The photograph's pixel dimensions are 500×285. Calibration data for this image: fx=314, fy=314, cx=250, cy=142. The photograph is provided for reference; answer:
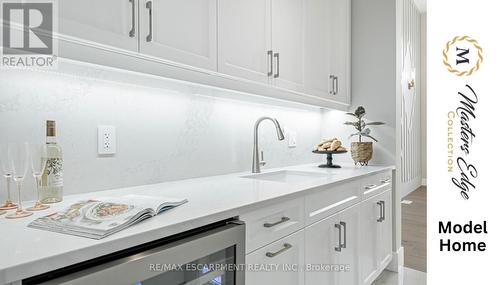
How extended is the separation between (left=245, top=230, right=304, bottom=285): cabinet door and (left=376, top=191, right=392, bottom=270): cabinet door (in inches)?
Result: 47.6

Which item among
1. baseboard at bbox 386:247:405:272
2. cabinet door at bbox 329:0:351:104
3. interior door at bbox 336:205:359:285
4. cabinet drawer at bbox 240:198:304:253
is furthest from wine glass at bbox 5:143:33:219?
baseboard at bbox 386:247:405:272

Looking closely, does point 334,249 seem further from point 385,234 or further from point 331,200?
point 385,234

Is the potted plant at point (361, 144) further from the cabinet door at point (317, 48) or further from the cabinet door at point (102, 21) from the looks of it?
the cabinet door at point (102, 21)

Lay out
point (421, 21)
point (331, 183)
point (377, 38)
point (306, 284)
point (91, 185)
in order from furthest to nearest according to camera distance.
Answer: point (421, 21)
point (377, 38)
point (331, 183)
point (306, 284)
point (91, 185)

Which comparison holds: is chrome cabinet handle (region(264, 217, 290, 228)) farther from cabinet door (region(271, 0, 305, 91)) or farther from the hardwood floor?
the hardwood floor

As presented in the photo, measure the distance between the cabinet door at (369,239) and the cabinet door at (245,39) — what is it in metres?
1.13

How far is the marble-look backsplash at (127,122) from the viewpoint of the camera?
3.66ft

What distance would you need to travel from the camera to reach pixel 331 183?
1623 millimetres

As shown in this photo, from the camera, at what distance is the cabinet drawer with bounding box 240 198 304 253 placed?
1.12 meters
